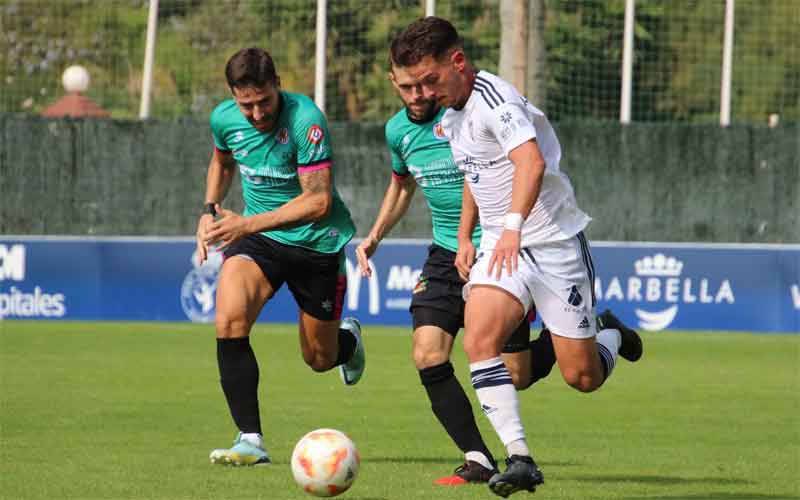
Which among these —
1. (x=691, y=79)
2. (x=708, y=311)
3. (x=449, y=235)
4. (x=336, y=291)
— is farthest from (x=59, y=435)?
(x=691, y=79)

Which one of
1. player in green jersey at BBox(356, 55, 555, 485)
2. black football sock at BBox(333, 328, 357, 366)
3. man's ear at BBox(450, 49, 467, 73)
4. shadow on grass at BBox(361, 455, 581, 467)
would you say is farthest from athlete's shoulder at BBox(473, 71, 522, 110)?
black football sock at BBox(333, 328, 357, 366)

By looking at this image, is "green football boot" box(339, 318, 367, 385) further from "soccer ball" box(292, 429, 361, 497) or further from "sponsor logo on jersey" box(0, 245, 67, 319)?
"sponsor logo on jersey" box(0, 245, 67, 319)

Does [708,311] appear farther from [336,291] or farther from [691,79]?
[336,291]

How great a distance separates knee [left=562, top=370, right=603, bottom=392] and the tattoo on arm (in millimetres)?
1871

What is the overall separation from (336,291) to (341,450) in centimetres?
211

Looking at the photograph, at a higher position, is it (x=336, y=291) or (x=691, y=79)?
(x=691, y=79)

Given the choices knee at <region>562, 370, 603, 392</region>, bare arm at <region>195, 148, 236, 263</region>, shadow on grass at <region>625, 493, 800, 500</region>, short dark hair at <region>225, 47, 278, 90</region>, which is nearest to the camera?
shadow on grass at <region>625, 493, 800, 500</region>

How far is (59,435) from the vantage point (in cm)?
980

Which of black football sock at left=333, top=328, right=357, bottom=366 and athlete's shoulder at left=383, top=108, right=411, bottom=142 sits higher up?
athlete's shoulder at left=383, top=108, right=411, bottom=142

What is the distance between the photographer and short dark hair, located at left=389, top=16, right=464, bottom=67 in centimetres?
713

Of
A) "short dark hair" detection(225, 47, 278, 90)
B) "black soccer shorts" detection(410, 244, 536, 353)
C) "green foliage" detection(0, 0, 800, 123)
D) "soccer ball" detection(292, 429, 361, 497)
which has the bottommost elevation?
"soccer ball" detection(292, 429, 361, 497)

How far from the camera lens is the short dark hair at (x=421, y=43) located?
A: 713 cm

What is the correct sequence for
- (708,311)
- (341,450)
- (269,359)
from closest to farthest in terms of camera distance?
(341,450) < (269,359) < (708,311)

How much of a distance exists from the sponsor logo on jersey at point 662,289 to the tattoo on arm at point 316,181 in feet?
36.9
